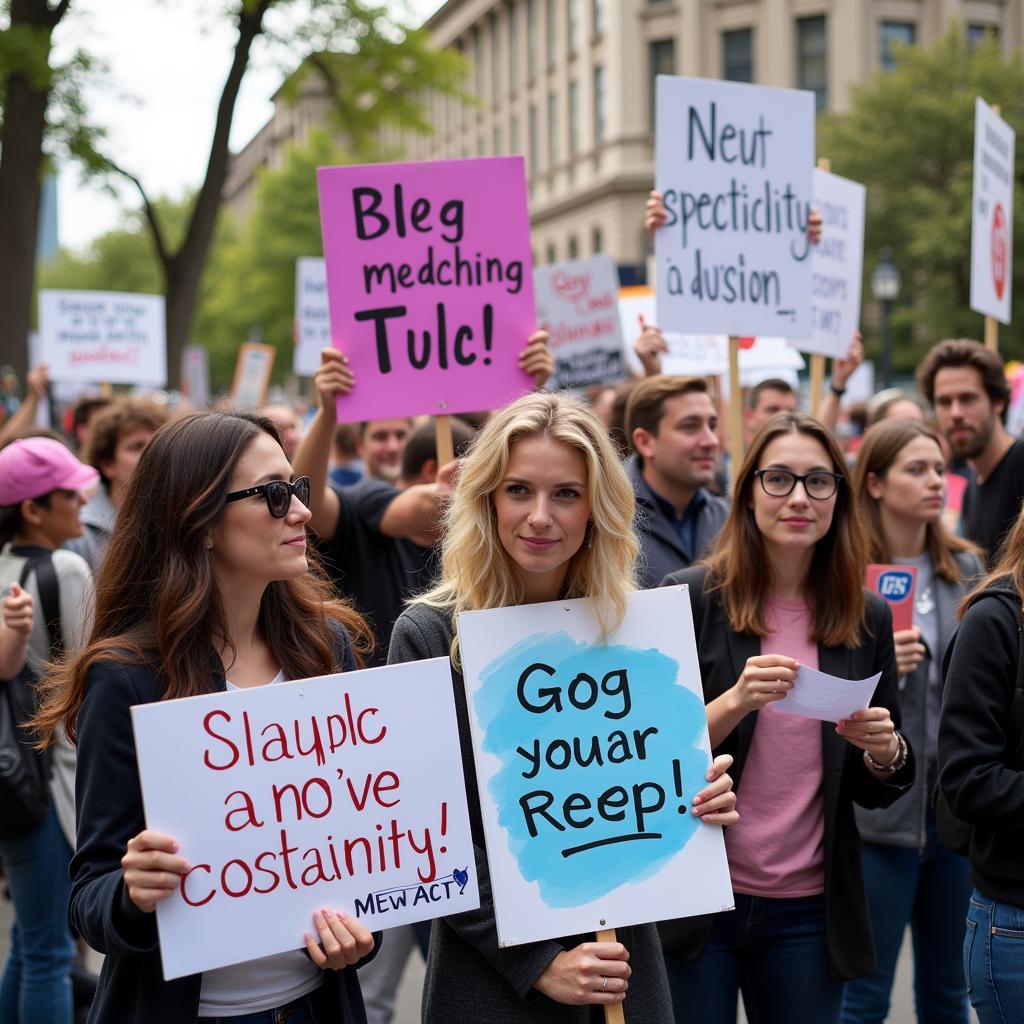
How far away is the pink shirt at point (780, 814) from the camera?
3.00m

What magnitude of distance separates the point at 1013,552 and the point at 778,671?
57cm

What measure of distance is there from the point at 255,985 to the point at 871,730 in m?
1.42

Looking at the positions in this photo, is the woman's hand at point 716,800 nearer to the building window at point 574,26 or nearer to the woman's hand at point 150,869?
the woman's hand at point 150,869

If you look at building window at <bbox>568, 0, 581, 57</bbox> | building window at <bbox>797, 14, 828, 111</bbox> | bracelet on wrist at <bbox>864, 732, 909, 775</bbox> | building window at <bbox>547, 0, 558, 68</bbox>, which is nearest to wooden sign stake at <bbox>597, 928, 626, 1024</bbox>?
bracelet on wrist at <bbox>864, 732, 909, 775</bbox>

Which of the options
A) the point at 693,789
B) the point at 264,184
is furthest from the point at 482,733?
the point at 264,184

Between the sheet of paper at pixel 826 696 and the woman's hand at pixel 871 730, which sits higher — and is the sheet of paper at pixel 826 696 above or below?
above

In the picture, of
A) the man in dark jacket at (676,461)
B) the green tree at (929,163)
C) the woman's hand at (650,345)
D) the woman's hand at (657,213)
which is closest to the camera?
the man in dark jacket at (676,461)

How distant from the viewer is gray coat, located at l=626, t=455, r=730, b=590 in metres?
4.02

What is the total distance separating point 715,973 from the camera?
3014 millimetres

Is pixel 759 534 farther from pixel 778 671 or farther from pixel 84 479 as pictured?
pixel 84 479

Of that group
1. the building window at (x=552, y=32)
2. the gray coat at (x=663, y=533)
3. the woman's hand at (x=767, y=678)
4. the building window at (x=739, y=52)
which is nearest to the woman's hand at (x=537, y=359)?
the gray coat at (x=663, y=533)

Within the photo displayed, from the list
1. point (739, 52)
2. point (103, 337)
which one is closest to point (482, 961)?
point (103, 337)

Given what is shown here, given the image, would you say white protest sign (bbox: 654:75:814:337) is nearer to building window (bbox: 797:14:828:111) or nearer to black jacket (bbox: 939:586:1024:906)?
black jacket (bbox: 939:586:1024:906)

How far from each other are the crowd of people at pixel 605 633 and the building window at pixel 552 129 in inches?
1975
